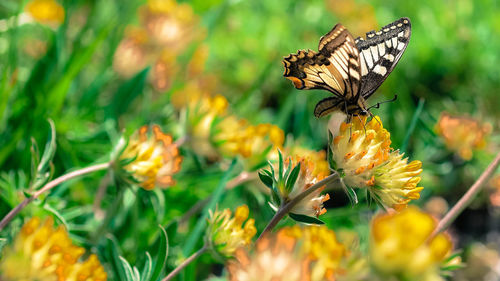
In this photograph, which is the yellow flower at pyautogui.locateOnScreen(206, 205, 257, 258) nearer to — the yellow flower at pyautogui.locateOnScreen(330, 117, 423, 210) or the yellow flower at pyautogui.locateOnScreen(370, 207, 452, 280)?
the yellow flower at pyautogui.locateOnScreen(330, 117, 423, 210)

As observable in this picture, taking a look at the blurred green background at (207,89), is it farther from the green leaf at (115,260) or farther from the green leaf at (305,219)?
the green leaf at (305,219)

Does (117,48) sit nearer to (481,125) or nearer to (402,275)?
(481,125)

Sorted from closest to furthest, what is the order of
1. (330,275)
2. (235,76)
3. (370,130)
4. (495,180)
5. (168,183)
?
(330,275) < (370,130) < (168,183) < (495,180) < (235,76)

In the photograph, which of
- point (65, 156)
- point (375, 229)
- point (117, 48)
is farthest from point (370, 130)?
point (117, 48)

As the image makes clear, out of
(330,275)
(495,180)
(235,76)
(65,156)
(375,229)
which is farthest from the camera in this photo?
(235,76)

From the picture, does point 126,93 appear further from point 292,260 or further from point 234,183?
point 292,260

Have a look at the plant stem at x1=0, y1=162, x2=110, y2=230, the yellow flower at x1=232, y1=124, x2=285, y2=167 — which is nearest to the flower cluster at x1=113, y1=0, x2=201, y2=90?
the yellow flower at x1=232, y1=124, x2=285, y2=167

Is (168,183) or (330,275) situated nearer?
(330,275)

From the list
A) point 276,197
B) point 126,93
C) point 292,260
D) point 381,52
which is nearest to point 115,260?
point 276,197
